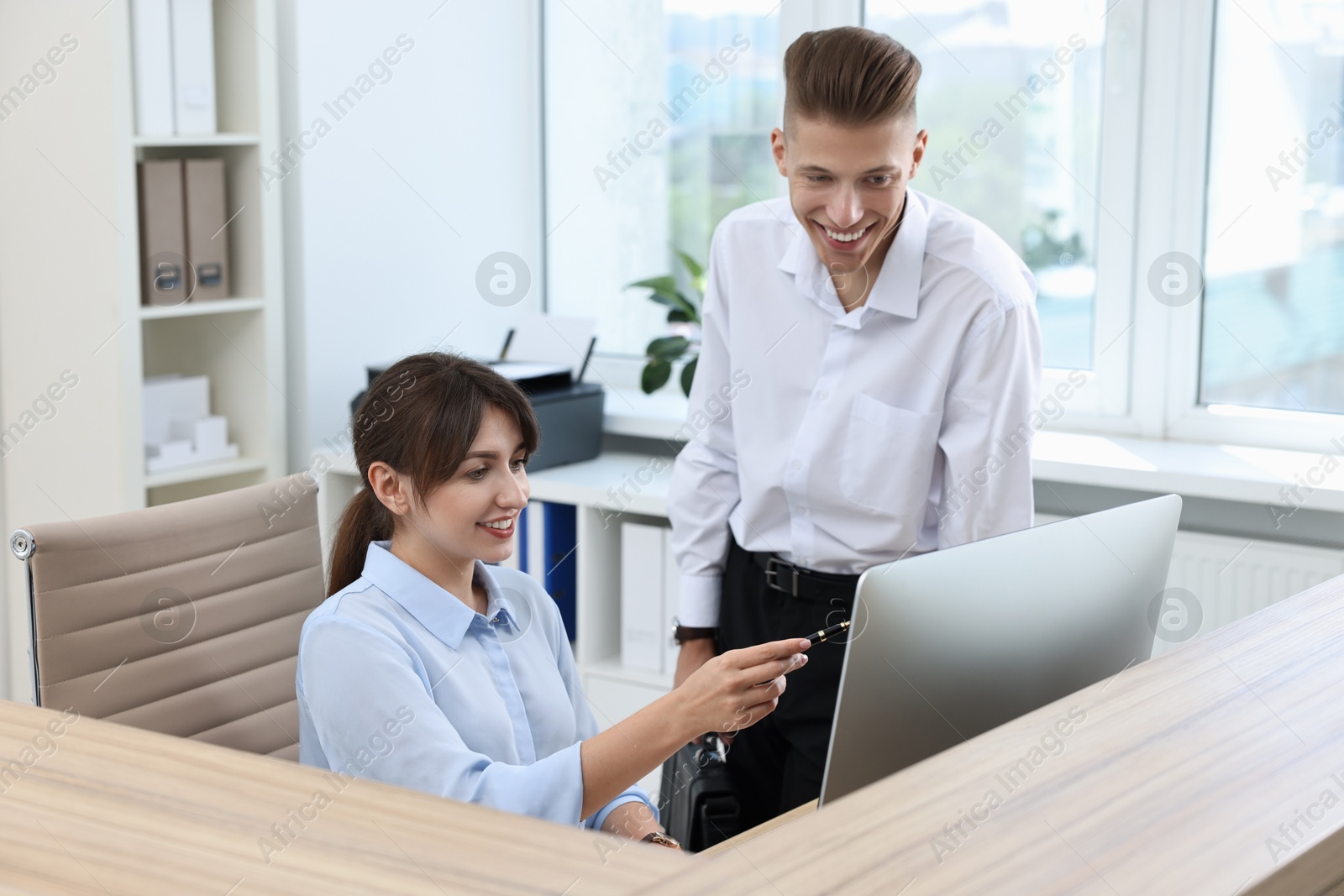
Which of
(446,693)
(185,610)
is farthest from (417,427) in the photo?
Answer: (185,610)

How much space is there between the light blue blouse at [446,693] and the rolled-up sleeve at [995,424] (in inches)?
21.8

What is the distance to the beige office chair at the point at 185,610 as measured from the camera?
1604mm

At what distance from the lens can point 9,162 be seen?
294cm

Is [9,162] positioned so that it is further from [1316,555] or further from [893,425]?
[1316,555]

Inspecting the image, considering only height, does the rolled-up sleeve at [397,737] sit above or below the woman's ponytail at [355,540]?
below

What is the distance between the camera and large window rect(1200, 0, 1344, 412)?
8.71 ft

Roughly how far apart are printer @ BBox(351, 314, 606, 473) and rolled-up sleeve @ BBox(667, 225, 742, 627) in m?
1.12

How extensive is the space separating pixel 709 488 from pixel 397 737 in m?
0.74

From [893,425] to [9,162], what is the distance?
2.19 meters

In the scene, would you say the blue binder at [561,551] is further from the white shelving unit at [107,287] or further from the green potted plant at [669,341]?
the white shelving unit at [107,287]

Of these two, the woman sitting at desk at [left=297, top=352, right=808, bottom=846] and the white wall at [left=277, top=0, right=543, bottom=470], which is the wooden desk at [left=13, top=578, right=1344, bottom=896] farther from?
the white wall at [left=277, top=0, right=543, bottom=470]

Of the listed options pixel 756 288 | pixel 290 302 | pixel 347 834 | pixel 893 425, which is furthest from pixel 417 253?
pixel 347 834

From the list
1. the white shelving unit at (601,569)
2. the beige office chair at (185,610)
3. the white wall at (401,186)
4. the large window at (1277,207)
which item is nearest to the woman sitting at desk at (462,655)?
the beige office chair at (185,610)

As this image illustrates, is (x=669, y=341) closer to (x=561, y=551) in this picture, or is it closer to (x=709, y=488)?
(x=561, y=551)
